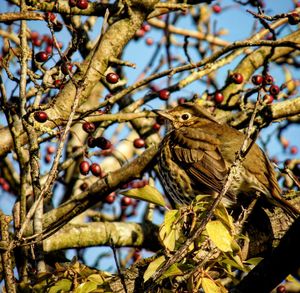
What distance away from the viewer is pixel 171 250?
10.8 feet

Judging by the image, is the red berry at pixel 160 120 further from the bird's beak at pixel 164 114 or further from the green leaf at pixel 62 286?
the green leaf at pixel 62 286

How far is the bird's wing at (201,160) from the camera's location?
4918 millimetres

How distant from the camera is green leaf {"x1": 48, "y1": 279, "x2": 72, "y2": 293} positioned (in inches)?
133

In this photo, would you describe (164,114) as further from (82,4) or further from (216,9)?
(216,9)

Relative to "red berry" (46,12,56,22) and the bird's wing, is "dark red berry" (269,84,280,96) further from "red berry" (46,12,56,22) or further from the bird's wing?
"red berry" (46,12,56,22)

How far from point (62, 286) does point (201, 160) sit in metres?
2.06

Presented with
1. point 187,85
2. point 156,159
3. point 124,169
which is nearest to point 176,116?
point 187,85

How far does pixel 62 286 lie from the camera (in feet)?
11.1

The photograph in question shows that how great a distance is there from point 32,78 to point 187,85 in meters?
1.96

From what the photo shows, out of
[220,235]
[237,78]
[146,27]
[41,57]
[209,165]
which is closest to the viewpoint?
[220,235]

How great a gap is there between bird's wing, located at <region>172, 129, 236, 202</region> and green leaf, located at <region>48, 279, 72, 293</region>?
1.76 m

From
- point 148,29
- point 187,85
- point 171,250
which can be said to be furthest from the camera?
point 148,29

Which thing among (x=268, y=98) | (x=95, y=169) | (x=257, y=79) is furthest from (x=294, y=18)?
(x=95, y=169)

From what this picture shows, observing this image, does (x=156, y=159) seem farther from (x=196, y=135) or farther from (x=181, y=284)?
(x=181, y=284)
